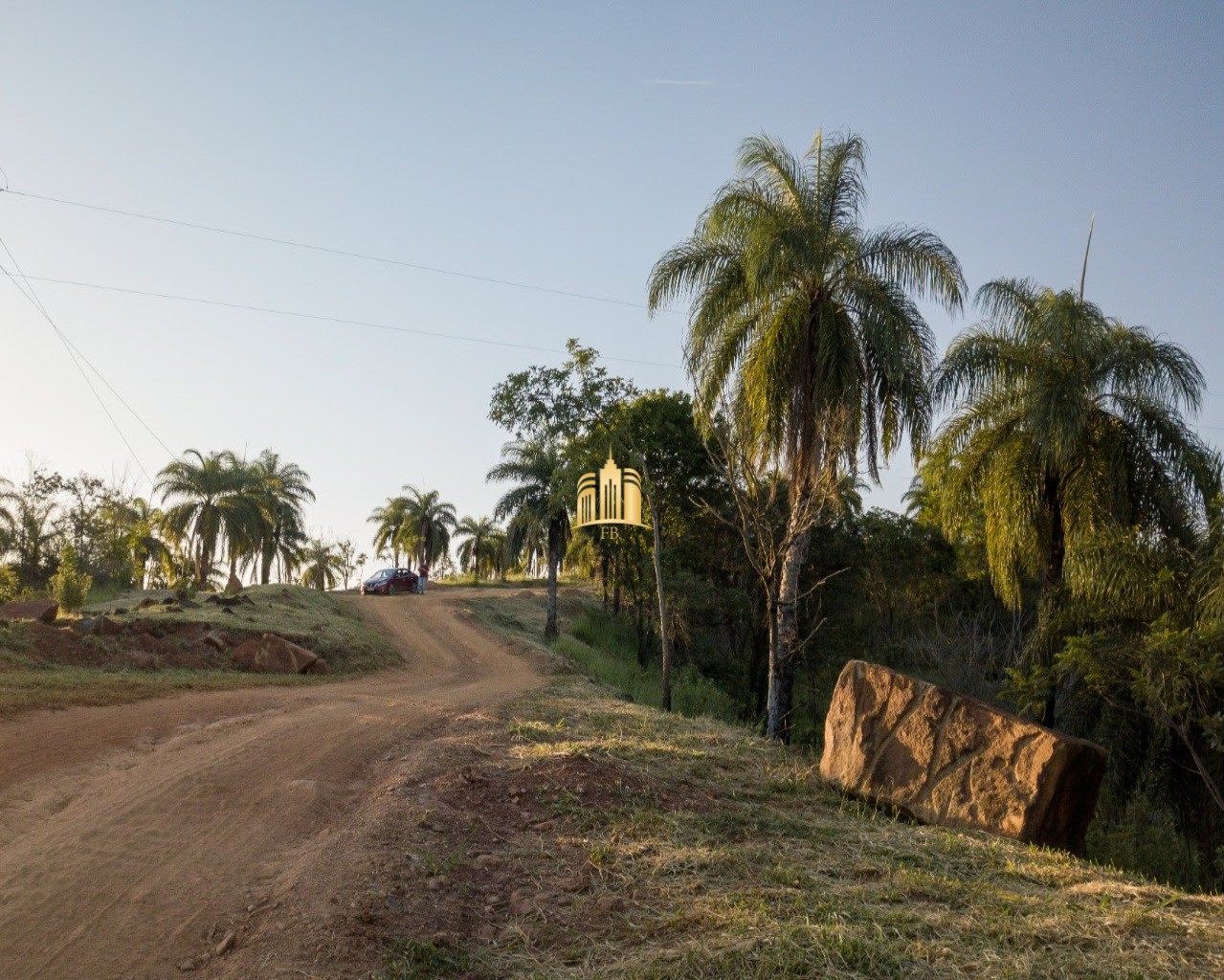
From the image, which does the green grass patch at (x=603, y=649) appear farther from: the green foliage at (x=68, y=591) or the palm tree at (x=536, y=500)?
the green foliage at (x=68, y=591)

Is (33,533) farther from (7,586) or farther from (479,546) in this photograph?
(479,546)

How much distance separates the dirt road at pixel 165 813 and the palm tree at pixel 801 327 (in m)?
7.64

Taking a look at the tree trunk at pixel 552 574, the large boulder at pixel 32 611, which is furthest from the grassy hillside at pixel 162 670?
the tree trunk at pixel 552 574

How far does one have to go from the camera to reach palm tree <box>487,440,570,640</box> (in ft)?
125

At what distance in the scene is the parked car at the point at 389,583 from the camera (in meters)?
47.8

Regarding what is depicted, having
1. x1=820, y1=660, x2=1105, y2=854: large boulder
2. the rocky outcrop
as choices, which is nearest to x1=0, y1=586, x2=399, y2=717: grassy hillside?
the rocky outcrop

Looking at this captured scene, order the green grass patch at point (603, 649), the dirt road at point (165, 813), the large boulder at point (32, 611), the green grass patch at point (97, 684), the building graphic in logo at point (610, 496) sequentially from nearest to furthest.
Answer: the dirt road at point (165, 813) < the green grass patch at point (97, 684) < the large boulder at point (32, 611) < the building graphic in logo at point (610, 496) < the green grass patch at point (603, 649)

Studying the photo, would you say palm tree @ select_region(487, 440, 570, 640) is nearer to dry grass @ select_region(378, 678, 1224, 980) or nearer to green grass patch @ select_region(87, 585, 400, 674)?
green grass patch @ select_region(87, 585, 400, 674)

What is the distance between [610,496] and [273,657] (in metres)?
8.74

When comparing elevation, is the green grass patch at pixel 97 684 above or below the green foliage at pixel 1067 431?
below

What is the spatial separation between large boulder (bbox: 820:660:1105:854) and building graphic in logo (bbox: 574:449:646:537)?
43.5 feet

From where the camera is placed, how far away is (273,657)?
22.1 meters

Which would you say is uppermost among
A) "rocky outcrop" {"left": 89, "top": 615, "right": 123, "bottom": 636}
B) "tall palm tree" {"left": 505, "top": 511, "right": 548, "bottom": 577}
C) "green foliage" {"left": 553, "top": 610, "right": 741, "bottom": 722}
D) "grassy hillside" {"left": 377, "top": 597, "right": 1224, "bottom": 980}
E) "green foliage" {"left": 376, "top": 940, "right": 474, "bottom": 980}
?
"tall palm tree" {"left": 505, "top": 511, "right": 548, "bottom": 577}

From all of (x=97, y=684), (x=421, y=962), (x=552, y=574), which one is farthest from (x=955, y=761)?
(x=552, y=574)
